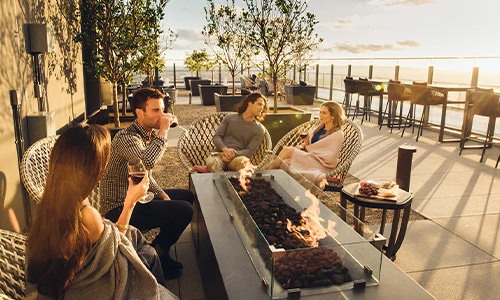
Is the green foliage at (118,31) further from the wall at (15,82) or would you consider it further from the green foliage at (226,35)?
the green foliage at (226,35)

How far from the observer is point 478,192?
468 centimetres

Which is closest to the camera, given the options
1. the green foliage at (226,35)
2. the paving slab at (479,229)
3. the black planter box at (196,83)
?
the paving slab at (479,229)

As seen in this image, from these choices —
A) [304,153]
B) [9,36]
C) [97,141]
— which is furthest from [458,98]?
[97,141]

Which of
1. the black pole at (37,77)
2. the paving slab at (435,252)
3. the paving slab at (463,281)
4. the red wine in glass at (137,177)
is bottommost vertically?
the paving slab at (463,281)

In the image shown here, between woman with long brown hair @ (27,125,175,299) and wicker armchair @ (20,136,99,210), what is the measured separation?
3.55 ft

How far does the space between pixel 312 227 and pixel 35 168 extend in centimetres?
182

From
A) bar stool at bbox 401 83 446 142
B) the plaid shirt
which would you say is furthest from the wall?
bar stool at bbox 401 83 446 142

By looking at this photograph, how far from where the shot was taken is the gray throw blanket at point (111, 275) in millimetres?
1571

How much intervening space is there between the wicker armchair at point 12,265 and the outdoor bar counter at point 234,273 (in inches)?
33.2

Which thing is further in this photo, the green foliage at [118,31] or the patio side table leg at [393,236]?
the green foliage at [118,31]

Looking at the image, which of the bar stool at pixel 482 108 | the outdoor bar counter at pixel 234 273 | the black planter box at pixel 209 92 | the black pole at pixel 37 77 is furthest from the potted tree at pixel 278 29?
the black planter box at pixel 209 92

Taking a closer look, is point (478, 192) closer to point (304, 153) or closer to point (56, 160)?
point (304, 153)

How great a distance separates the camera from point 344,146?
13.6 ft

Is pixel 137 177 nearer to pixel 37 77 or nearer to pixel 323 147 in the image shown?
pixel 323 147
